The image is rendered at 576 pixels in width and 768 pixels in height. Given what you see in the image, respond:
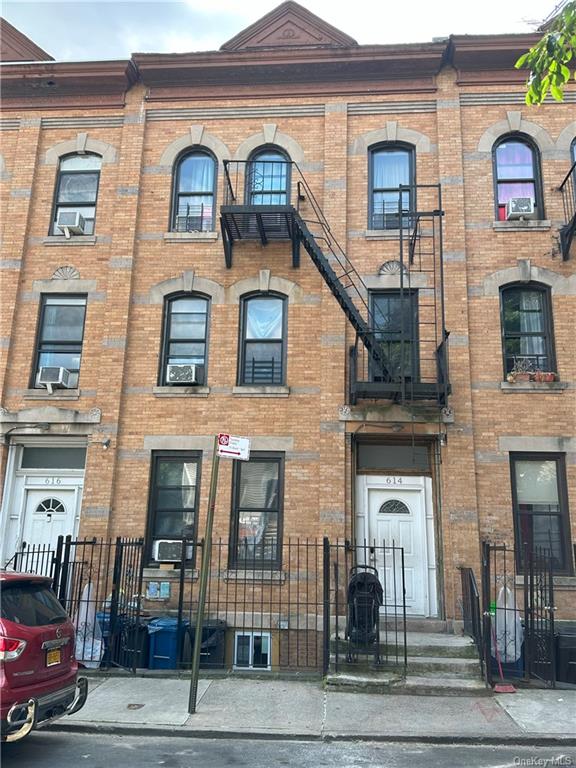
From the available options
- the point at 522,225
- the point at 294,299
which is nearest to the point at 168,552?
the point at 294,299

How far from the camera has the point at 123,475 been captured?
11719 millimetres

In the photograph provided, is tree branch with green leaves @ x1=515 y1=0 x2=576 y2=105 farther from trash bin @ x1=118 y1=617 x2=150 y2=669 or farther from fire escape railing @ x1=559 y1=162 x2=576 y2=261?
trash bin @ x1=118 y1=617 x2=150 y2=669

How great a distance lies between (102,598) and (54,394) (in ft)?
12.6

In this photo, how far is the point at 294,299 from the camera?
40.3ft

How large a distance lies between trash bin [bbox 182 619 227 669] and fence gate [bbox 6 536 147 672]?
650mm

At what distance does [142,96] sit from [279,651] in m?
11.3

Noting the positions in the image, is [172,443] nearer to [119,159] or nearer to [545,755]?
[119,159]

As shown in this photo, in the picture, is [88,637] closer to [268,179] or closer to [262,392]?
[262,392]

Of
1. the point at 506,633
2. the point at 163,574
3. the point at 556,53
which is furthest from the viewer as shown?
the point at 163,574

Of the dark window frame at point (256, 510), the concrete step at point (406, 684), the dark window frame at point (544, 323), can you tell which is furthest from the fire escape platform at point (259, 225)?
the concrete step at point (406, 684)

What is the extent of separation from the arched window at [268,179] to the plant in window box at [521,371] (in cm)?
540

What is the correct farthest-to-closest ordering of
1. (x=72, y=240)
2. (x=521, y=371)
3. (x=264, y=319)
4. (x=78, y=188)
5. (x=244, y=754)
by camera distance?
(x=78, y=188) → (x=72, y=240) → (x=264, y=319) → (x=521, y=371) → (x=244, y=754)

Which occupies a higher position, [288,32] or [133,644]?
[288,32]

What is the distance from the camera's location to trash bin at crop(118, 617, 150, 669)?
9602 mm
